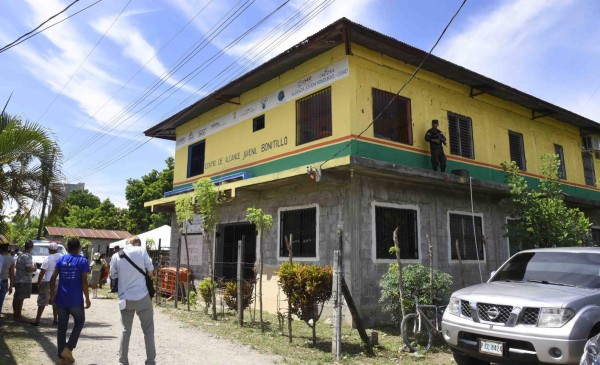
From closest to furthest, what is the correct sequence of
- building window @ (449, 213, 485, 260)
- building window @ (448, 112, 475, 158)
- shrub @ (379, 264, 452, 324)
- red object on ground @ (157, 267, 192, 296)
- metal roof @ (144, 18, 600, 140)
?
shrub @ (379, 264, 452, 324)
metal roof @ (144, 18, 600, 140)
building window @ (449, 213, 485, 260)
building window @ (448, 112, 475, 158)
red object on ground @ (157, 267, 192, 296)

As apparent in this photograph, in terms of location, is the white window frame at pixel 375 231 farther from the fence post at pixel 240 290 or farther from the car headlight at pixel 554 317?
the car headlight at pixel 554 317

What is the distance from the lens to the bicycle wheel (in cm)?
726

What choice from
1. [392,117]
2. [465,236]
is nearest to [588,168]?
[465,236]

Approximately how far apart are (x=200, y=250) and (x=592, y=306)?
39.0 ft

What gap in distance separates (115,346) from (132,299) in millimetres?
2329

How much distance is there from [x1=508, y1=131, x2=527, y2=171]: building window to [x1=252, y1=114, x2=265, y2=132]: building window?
804 centimetres

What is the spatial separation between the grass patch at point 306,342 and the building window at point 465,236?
144 inches

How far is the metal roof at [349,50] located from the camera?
1025 centimetres

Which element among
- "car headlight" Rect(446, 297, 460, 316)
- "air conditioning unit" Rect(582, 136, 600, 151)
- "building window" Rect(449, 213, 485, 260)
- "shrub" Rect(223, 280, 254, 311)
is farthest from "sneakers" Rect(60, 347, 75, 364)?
"air conditioning unit" Rect(582, 136, 600, 151)

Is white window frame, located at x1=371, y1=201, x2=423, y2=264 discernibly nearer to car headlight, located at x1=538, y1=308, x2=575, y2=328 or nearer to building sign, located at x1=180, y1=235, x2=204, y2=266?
car headlight, located at x1=538, y1=308, x2=575, y2=328

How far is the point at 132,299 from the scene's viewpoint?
545 centimetres

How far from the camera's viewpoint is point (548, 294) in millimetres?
A: 5133

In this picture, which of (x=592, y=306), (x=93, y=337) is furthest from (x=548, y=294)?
(x=93, y=337)

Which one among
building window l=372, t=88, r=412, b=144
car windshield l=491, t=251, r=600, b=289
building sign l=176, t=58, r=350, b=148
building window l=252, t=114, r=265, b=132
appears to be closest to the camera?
car windshield l=491, t=251, r=600, b=289
